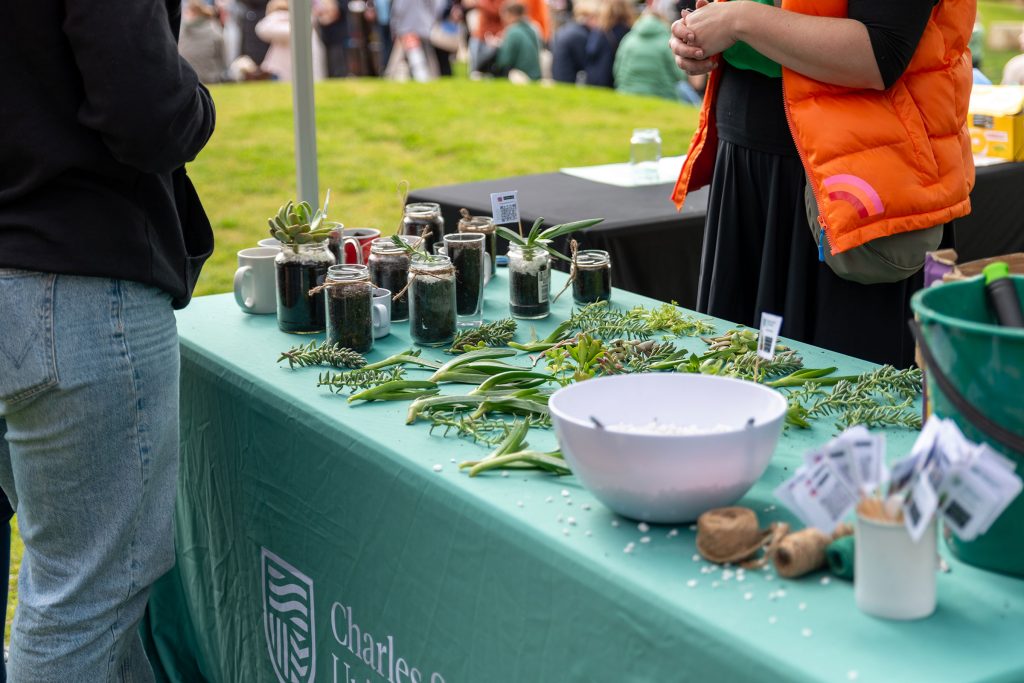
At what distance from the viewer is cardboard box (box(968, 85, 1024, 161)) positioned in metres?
3.15

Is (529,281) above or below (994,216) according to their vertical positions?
above

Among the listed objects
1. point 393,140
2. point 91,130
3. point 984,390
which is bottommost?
point 393,140

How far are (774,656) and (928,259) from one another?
54 centimetres

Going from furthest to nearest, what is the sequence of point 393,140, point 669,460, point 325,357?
point 393,140 < point 325,357 < point 669,460

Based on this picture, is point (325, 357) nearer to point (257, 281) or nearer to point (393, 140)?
point (257, 281)

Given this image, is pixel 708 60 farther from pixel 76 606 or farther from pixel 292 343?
pixel 76 606

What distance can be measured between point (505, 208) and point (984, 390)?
1165mm

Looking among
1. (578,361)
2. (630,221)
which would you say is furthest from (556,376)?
(630,221)

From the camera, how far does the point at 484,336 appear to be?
1.76m

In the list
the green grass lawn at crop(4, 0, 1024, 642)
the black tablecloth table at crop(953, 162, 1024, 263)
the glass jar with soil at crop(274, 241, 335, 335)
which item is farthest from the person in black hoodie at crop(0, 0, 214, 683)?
the green grass lawn at crop(4, 0, 1024, 642)

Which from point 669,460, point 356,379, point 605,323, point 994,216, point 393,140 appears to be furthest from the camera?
point 393,140

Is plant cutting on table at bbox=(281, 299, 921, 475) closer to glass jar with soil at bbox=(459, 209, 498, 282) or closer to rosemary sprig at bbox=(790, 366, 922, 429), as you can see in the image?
rosemary sprig at bbox=(790, 366, 922, 429)

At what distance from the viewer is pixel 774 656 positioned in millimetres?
917

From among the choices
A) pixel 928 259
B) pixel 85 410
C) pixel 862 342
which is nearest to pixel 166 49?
pixel 85 410
